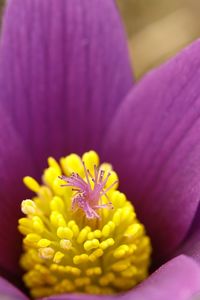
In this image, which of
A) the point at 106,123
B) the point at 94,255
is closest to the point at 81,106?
the point at 106,123

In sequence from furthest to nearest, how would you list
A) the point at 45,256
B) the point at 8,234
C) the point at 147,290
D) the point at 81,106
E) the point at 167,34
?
1. the point at 167,34
2. the point at 81,106
3. the point at 8,234
4. the point at 45,256
5. the point at 147,290

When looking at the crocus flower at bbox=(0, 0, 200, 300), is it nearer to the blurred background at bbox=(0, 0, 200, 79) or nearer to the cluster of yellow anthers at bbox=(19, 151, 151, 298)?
the cluster of yellow anthers at bbox=(19, 151, 151, 298)

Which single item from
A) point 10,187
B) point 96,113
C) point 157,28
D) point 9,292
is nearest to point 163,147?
point 96,113

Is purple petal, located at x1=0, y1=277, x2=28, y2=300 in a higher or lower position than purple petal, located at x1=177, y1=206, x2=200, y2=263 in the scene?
higher

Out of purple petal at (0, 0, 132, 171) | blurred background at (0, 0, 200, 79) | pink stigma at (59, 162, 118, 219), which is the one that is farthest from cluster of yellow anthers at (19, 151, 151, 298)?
blurred background at (0, 0, 200, 79)

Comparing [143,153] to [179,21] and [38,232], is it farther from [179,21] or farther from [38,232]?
[179,21]

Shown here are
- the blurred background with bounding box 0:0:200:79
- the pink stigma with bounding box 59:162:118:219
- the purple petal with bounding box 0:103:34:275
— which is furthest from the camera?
the blurred background with bounding box 0:0:200:79

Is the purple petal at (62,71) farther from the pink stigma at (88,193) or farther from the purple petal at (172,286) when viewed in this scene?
the purple petal at (172,286)
